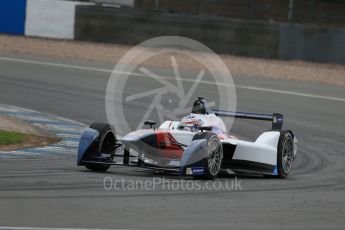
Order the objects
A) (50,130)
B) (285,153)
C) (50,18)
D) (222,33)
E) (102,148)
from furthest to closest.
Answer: (50,18)
(222,33)
(50,130)
(285,153)
(102,148)

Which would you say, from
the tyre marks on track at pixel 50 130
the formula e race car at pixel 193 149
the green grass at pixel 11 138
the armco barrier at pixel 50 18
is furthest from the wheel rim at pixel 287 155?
the armco barrier at pixel 50 18

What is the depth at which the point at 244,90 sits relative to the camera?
23516 mm

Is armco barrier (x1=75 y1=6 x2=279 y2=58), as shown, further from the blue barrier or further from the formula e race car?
the formula e race car

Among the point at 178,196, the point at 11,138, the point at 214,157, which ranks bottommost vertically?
the point at 11,138

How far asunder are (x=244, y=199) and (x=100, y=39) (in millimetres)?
21635

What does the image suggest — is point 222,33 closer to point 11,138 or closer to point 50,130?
point 50,130

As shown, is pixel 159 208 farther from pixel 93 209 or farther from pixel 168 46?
pixel 168 46

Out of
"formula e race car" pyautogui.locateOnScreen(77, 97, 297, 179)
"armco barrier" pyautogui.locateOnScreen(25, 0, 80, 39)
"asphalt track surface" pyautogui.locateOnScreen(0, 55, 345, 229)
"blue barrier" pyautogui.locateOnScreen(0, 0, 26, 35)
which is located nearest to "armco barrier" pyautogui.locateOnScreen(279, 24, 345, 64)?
"armco barrier" pyautogui.locateOnScreen(25, 0, 80, 39)

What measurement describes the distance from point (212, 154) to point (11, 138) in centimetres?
421

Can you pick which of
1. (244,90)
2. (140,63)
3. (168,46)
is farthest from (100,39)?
(244,90)

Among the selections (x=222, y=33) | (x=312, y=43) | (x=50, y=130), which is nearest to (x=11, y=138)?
(x=50, y=130)

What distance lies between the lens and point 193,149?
11484mm

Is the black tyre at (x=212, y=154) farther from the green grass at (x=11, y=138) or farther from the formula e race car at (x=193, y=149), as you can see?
the green grass at (x=11, y=138)

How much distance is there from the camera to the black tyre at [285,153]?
12.7 metres
